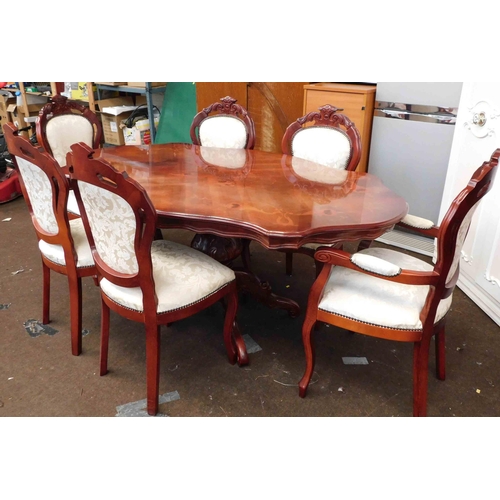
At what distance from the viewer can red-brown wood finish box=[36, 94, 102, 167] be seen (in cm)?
258

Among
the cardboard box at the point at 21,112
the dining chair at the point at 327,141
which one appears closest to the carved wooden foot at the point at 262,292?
the dining chair at the point at 327,141

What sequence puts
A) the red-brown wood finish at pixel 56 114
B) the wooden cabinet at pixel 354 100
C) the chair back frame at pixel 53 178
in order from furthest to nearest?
the wooden cabinet at pixel 354 100 < the red-brown wood finish at pixel 56 114 < the chair back frame at pixel 53 178

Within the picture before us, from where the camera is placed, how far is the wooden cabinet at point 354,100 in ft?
9.82

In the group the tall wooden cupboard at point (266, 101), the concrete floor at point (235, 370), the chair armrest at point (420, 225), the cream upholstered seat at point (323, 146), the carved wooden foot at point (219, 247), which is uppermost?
the tall wooden cupboard at point (266, 101)

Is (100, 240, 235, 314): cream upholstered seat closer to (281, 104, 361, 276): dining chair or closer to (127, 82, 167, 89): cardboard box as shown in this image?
(281, 104, 361, 276): dining chair

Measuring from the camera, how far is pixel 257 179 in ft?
6.53

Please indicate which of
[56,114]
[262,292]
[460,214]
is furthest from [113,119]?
[460,214]

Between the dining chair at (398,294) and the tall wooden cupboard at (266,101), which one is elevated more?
the tall wooden cupboard at (266,101)

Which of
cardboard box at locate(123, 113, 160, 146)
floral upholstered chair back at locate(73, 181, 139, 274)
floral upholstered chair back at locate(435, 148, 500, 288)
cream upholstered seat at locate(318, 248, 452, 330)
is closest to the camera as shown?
floral upholstered chair back at locate(435, 148, 500, 288)

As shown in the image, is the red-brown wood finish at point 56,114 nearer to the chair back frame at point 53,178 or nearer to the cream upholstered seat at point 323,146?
the chair back frame at point 53,178

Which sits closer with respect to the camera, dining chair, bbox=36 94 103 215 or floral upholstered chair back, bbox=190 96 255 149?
dining chair, bbox=36 94 103 215

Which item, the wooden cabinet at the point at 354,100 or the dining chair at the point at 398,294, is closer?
the dining chair at the point at 398,294

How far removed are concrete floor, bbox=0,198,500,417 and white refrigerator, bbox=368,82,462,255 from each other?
2.81 feet

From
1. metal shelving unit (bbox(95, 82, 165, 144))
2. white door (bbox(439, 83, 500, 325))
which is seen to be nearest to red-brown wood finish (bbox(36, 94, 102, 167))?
metal shelving unit (bbox(95, 82, 165, 144))
